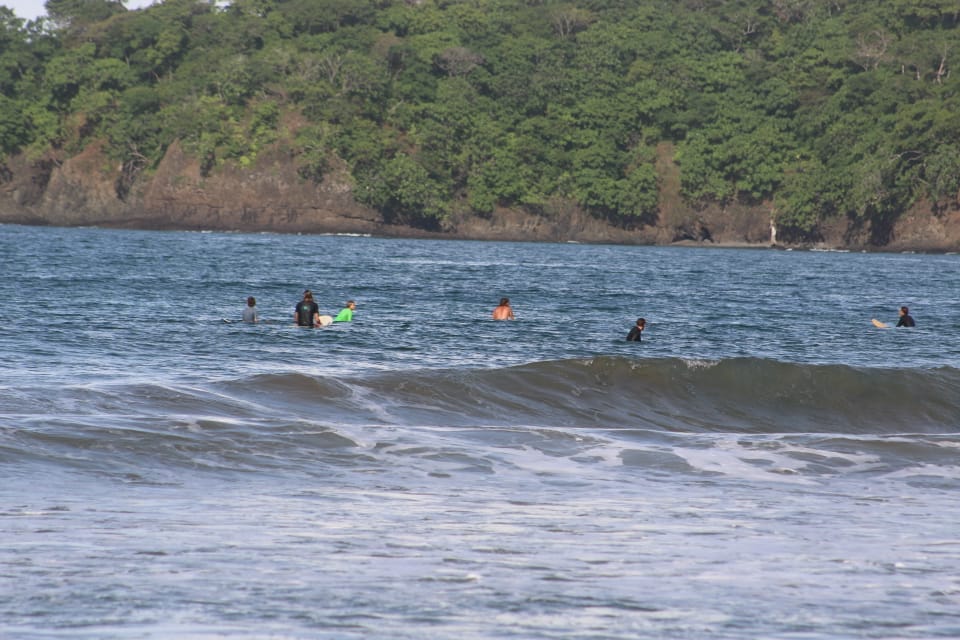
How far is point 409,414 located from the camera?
673 inches

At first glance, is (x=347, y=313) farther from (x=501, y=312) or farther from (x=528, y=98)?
(x=528, y=98)

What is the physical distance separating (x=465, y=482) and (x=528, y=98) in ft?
372

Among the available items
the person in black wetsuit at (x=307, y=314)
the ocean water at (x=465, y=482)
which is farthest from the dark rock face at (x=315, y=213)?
the person in black wetsuit at (x=307, y=314)

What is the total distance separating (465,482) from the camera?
12.1m

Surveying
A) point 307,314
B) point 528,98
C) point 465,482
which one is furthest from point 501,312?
point 528,98

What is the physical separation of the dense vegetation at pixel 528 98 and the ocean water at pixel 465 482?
3276 inches

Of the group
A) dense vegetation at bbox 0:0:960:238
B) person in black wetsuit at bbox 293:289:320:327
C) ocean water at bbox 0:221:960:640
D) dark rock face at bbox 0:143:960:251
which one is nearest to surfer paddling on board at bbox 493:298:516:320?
ocean water at bbox 0:221:960:640

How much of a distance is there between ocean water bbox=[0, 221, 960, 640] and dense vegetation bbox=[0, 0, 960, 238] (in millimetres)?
83221

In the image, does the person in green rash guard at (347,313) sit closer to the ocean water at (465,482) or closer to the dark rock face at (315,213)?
the ocean water at (465,482)

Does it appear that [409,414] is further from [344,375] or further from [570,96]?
[570,96]

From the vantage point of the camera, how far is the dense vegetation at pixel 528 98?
109938 mm

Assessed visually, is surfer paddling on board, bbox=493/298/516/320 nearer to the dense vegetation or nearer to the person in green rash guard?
the person in green rash guard

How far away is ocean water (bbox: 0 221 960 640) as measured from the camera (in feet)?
24.1

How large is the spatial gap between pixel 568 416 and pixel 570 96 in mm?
106448
